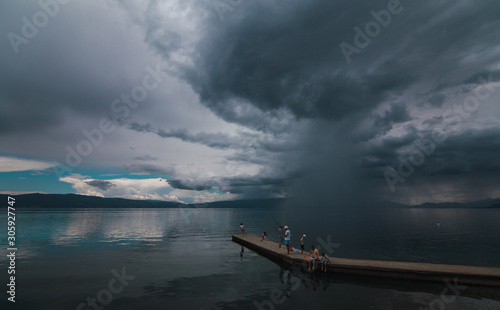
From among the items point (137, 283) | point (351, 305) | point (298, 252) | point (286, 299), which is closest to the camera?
point (351, 305)

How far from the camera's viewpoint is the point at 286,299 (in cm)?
1739

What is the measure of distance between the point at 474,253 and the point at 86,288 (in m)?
48.5

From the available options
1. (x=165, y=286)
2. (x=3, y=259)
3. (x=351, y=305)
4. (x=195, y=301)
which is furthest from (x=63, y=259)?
(x=351, y=305)

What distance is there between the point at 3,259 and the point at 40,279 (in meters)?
13.3

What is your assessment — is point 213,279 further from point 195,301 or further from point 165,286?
point 195,301

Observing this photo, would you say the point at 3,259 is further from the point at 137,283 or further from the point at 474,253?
the point at 474,253

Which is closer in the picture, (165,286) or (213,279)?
(165,286)

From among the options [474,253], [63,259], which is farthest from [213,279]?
[474,253]

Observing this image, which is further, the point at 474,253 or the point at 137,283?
the point at 474,253

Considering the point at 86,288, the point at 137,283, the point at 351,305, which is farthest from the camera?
the point at 137,283

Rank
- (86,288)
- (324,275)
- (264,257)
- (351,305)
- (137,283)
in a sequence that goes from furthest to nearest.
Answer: (264,257), (324,275), (137,283), (86,288), (351,305)

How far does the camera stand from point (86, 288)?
19656 millimetres

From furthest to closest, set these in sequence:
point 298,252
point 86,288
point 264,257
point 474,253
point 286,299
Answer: point 474,253 → point 264,257 → point 298,252 → point 86,288 → point 286,299

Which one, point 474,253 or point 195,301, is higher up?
point 195,301
